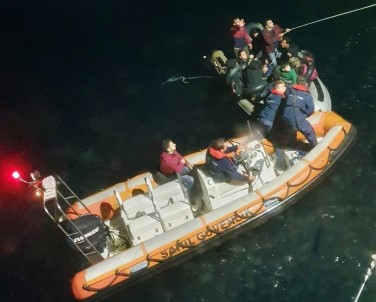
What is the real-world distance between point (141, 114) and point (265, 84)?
397 cm

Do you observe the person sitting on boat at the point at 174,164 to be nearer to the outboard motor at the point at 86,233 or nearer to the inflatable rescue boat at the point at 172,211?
the inflatable rescue boat at the point at 172,211

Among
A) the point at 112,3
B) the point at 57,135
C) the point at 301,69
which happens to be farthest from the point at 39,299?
the point at 112,3

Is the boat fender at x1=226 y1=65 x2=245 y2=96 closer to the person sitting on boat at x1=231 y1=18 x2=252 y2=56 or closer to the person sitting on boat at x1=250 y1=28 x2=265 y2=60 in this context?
the person sitting on boat at x1=231 y1=18 x2=252 y2=56

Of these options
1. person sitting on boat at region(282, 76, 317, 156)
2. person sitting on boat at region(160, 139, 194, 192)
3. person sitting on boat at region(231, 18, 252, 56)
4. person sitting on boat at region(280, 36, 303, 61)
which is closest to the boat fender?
person sitting on boat at region(231, 18, 252, 56)

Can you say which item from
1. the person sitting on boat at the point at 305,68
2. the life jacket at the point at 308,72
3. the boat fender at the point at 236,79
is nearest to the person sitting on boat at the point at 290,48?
the person sitting on boat at the point at 305,68

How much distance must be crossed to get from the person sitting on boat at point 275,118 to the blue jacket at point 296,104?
304 millimetres

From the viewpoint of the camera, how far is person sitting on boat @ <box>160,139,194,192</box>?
849cm

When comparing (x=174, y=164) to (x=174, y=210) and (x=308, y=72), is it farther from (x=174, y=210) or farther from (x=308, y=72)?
(x=308, y=72)

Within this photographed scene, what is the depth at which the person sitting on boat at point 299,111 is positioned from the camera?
29.9 feet

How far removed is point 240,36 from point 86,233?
660 cm

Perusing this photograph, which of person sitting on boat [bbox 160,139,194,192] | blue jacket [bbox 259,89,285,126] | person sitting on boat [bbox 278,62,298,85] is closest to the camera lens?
person sitting on boat [bbox 160,139,194,192]

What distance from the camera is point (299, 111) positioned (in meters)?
9.17

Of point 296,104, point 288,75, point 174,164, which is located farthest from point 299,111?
point 174,164

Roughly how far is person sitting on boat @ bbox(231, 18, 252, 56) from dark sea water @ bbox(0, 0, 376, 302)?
1512mm
